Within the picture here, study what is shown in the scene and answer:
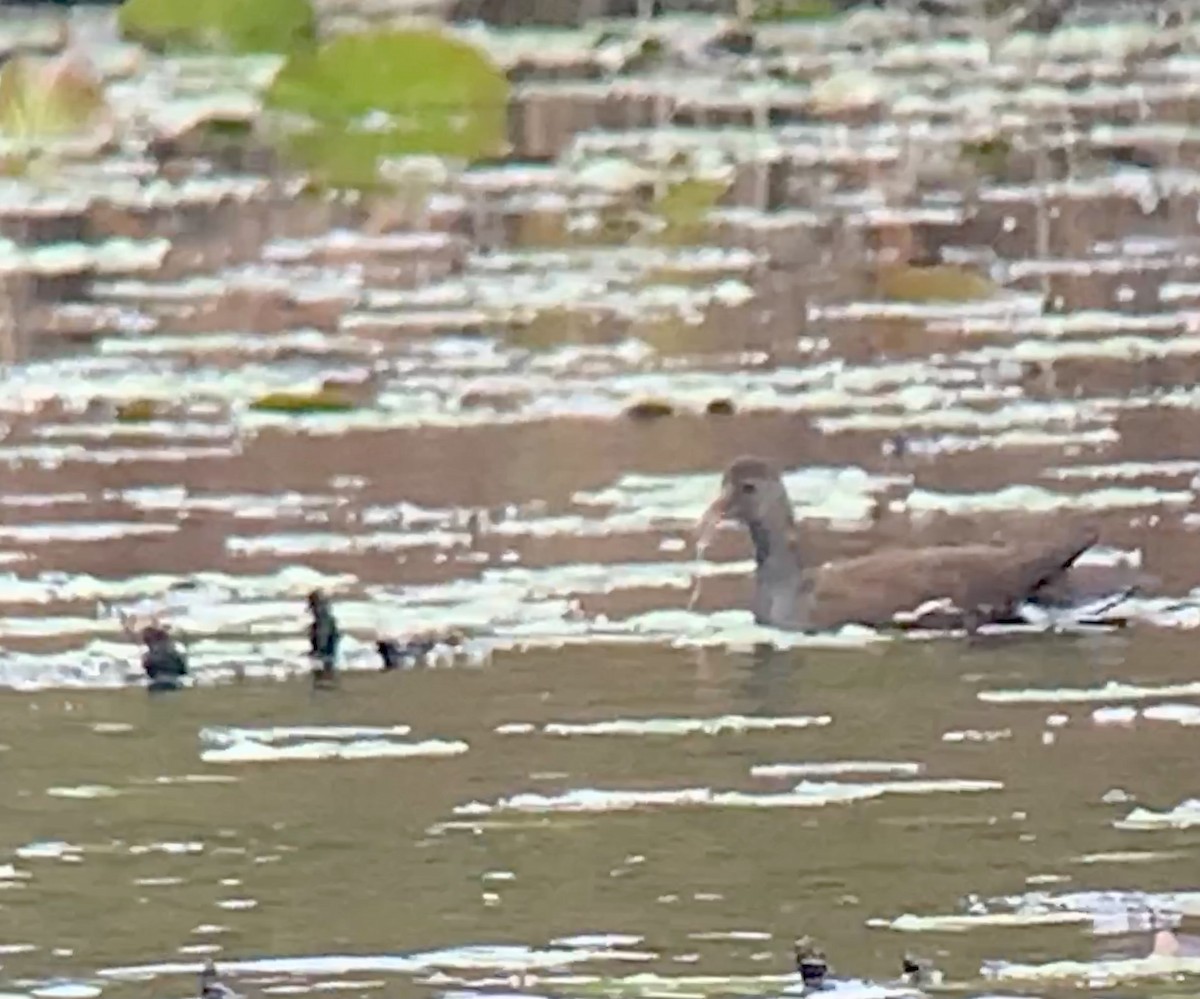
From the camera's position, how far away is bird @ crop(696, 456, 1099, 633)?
7.50m

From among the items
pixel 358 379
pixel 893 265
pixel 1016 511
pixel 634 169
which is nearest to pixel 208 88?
pixel 634 169

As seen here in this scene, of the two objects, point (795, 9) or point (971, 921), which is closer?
point (971, 921)

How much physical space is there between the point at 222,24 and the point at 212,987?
1463cm

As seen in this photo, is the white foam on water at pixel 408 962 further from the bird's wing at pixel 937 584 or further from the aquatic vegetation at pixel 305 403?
the aquatic vegetation at pixel 305 403

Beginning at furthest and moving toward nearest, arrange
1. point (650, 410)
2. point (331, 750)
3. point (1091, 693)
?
point (650, 410) < point (1091, 693) < point (331, 750)

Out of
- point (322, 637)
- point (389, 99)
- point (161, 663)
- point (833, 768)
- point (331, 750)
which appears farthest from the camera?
point (389, 99)

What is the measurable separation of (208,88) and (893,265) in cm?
846

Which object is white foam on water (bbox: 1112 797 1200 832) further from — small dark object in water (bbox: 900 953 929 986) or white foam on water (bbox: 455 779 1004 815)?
small dark object in water (bbox: 900 953 929 986)

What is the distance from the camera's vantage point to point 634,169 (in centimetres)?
1578

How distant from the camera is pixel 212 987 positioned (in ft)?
16.6

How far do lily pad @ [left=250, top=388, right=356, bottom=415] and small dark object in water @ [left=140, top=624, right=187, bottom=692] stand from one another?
2.79 meters

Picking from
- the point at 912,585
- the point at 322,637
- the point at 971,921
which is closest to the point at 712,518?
the point at 912,585

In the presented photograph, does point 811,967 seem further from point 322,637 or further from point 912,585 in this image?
point 912,585

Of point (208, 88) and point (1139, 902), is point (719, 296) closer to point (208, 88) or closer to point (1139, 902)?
point (1139, 902)
